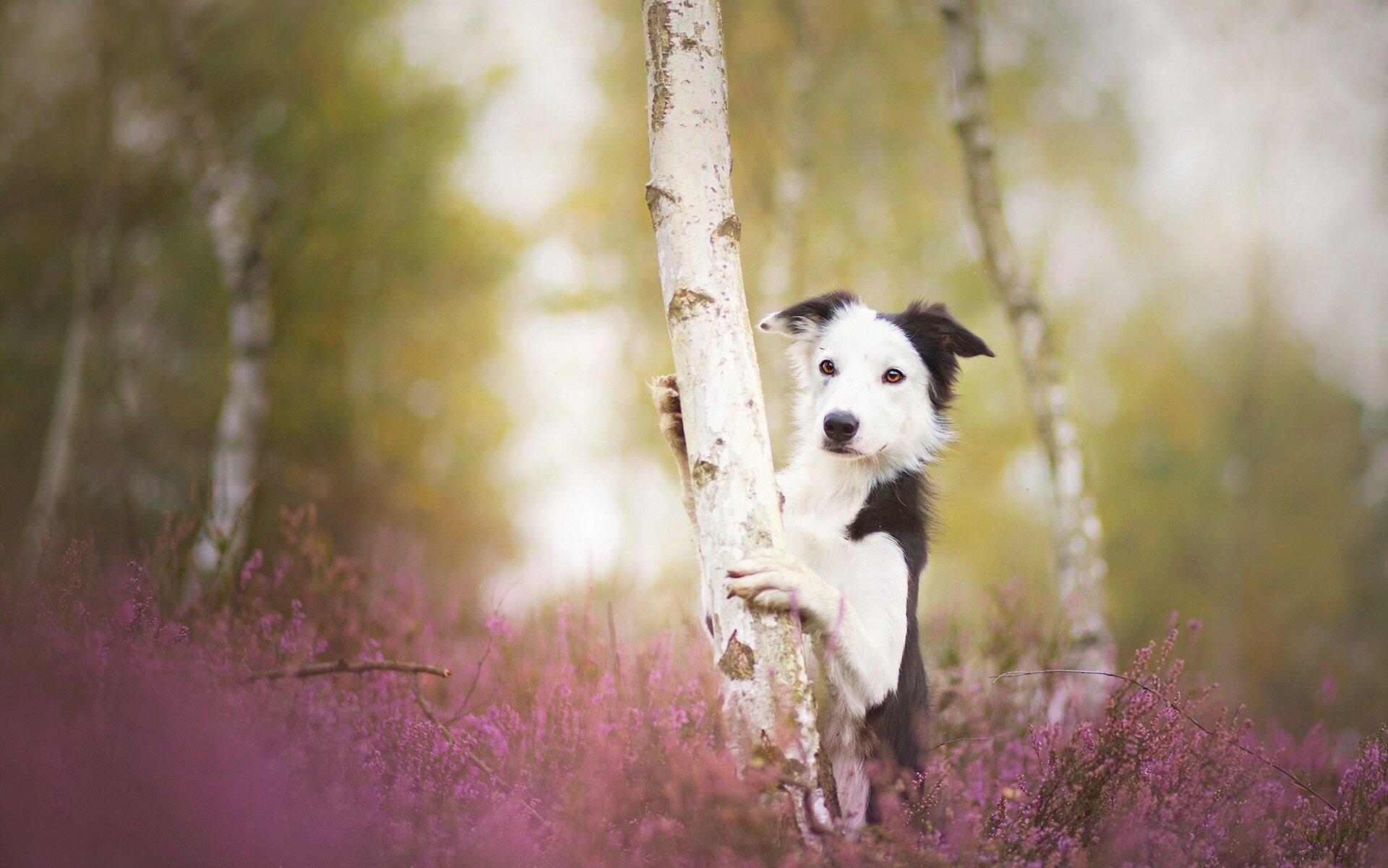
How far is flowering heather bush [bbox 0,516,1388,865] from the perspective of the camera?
213 centimetres

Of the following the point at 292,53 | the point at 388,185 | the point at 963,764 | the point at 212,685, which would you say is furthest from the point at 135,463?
the point at 963,764

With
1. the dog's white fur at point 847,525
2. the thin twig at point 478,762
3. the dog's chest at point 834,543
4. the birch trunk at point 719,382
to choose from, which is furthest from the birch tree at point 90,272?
the birch trunk at point 719,382

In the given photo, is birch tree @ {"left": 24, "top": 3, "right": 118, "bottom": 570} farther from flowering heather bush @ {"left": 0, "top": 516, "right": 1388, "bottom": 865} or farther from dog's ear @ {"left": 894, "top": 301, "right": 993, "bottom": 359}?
dog's ear @ {"left": 894, "top": 301, "right": 993, "bottom": 359}

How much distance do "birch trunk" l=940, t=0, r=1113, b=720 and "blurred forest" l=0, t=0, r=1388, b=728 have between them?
326 centimetres

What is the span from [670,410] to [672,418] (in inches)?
1.5

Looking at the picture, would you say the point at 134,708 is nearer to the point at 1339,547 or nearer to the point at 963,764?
the point at 963,764

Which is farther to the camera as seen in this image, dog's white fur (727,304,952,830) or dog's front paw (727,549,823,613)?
dog's white fur (727,304,952,830)

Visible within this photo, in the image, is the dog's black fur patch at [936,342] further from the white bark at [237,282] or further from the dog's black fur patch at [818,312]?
the white bark at [237,282]

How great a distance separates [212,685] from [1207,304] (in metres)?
18.1

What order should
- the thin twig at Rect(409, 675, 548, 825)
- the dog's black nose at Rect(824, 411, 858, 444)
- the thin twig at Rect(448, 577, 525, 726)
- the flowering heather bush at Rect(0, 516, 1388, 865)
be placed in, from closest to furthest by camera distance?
the flowering heather bush at Rect(0, 516, 1388, 865) < the thin twig at Rect(409, 675, 548, 825) < the thin twig at Rect(448, 577, 525, 726) < the dog's black nose at Rect(824, 411, 858, 444)

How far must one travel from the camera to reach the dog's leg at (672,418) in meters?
3.26

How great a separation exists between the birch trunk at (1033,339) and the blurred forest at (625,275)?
3.26 m

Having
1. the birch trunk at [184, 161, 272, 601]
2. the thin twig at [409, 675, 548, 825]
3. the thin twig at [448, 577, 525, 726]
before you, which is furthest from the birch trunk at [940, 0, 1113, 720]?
the birch trunk at [184, 161, 272, 601]

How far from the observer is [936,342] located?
3.99 metres
